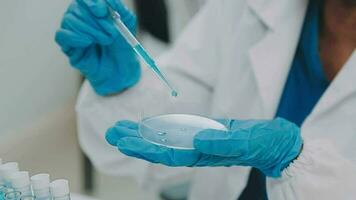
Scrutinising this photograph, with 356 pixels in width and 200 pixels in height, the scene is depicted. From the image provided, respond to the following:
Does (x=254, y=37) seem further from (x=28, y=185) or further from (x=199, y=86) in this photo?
(x=28, y=185)

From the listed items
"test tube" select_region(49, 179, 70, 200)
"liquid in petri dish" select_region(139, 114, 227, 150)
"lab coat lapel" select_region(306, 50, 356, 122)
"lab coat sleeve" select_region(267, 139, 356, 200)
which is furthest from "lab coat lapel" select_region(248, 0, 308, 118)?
"test tube" select_region(49, 179, 70, 200)

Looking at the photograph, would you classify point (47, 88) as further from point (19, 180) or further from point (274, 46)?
point (19, 180)

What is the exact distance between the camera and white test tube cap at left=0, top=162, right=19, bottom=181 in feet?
2.54

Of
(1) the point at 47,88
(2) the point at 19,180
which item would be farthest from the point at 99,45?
(1) the point at 47,88

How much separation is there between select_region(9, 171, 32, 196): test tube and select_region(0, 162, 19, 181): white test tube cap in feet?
0.04

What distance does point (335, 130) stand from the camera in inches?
41.4

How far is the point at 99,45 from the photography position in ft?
3.56

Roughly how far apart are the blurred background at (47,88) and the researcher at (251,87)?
13cm

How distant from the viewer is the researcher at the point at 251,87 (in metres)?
0.91

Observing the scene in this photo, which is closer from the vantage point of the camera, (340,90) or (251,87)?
(340,90)

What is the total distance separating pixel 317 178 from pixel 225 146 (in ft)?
0.78

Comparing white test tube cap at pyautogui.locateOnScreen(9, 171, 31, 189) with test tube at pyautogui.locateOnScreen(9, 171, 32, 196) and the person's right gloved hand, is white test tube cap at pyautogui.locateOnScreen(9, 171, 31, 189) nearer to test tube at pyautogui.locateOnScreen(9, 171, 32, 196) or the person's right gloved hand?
test tube at pyautogui.locateOnScreen(9, 171, 32, 196)

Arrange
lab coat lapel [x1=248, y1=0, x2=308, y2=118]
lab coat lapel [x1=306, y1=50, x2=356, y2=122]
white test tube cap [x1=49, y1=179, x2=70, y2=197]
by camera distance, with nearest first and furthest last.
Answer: white test tube cap [x1=49, y1=179, x2=70, y2=197] → lab coat lapel [x1=306, y1=50, x2=356, y2=122] → lab coat lapel [x1=248, y1=0, x2=308, y2=118]

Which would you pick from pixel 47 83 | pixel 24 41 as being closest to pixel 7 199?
pixel 24 41
